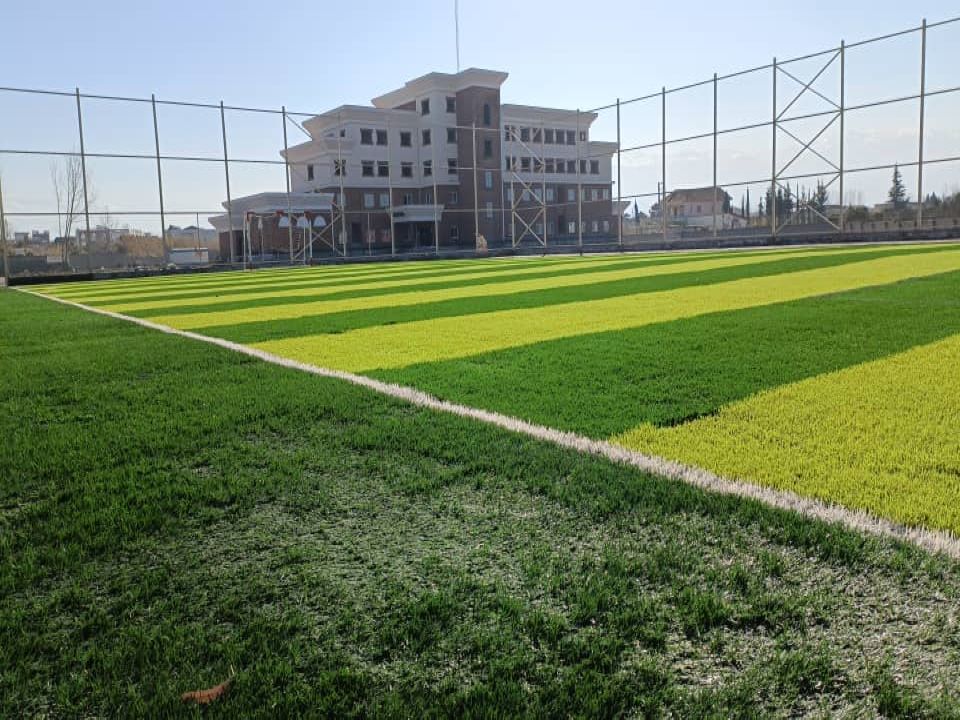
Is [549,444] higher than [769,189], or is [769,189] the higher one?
[769,189]

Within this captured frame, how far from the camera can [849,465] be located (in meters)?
2.96

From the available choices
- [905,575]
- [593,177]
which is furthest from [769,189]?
[593,177]

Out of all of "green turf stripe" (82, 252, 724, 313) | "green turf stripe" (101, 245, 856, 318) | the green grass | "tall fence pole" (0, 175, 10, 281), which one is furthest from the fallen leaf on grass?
"tall fence pole" (0, 175, 10, 281)

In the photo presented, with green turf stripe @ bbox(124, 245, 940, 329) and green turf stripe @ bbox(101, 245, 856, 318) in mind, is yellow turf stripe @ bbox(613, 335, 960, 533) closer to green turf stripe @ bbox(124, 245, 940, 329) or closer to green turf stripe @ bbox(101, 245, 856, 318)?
green turf stripe @ bbox(124, 245, 940, 329)

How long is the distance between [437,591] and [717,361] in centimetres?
344

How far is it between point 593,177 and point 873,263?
48074 millimetres

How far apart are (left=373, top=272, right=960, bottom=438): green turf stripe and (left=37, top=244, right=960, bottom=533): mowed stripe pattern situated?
0.05ft

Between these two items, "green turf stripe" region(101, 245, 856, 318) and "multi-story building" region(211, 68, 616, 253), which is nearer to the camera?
"green turf stripe" region(101, 245, 856, 318)

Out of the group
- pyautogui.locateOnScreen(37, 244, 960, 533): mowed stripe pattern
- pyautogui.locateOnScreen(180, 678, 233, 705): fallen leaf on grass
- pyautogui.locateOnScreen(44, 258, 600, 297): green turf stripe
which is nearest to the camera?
pyautogui.locateOnScreen(180, 678, 233, 705): fallen leaf on grass

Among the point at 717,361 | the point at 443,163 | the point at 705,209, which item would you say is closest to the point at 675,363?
the point at 717,361

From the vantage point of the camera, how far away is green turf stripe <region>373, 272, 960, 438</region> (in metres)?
4.03

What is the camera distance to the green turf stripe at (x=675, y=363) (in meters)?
4.03

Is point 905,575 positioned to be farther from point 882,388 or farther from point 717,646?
point 882,388

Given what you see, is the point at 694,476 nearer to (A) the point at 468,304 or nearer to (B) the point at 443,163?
(A) the point at 468,304
